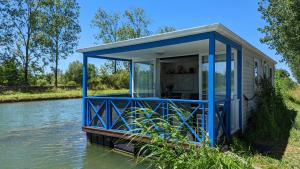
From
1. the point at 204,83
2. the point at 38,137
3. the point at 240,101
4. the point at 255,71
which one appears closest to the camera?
the point at 240,101

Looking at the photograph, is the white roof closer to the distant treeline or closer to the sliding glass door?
the sliding glass door

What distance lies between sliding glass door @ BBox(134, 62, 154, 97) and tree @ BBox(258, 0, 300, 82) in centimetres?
619

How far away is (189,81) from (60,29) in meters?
26.5

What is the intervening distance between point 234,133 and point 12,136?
7.02m

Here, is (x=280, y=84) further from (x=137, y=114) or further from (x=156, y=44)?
(x=156, y=44)

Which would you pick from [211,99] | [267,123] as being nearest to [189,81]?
[267,123]

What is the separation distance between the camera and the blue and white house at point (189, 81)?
17.3 feet

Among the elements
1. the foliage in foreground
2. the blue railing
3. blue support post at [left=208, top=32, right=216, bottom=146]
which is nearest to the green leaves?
the blue railing

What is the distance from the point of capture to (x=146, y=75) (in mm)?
10023

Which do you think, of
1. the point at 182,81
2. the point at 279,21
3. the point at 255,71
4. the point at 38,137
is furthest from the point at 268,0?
the point at 38,137

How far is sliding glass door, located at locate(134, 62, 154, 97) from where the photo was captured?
9.88 meters

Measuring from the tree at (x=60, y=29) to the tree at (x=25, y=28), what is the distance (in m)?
1.09

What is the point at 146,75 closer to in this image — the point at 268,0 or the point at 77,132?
the point at 77,132

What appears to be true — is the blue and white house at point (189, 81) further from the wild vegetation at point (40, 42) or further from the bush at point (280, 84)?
the wild vegetation at point (40, 42)
